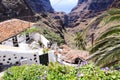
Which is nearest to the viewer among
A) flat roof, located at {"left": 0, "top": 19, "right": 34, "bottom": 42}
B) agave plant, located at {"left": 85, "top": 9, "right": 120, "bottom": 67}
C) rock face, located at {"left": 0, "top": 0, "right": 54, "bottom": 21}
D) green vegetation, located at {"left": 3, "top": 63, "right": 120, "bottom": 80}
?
green vegetation, located at {"left": 3, "top": 63, "right": 120, "bottom": 80}

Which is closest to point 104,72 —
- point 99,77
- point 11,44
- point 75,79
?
point 99,77

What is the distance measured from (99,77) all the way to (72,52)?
12.7m

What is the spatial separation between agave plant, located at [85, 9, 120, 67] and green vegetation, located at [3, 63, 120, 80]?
1.11 ft

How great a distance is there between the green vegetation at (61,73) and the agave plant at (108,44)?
338 millimetres

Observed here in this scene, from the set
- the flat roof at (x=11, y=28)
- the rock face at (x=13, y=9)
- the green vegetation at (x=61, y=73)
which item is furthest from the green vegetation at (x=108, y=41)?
the rock face at (x=13, y=9)

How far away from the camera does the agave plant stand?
8953mm

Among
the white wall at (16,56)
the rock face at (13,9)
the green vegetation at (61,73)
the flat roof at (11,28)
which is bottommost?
the green vegetation at (61,73)

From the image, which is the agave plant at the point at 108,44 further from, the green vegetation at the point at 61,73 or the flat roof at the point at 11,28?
the flat roof at the point at 11,28

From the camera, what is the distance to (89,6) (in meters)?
198

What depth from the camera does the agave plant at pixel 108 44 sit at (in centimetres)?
895

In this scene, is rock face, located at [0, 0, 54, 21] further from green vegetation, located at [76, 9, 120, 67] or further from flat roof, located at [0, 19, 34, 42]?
green vegetation, located at [76, 9, 120, 67]

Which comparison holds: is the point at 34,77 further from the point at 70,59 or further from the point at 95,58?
the point at 70,59

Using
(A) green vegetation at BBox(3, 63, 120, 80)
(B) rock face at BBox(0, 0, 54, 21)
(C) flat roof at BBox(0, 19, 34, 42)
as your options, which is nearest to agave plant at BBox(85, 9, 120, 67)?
(A) green vegetation at BBox(3, 63, 120, 80)

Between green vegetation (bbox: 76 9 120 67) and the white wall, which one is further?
the white wall
